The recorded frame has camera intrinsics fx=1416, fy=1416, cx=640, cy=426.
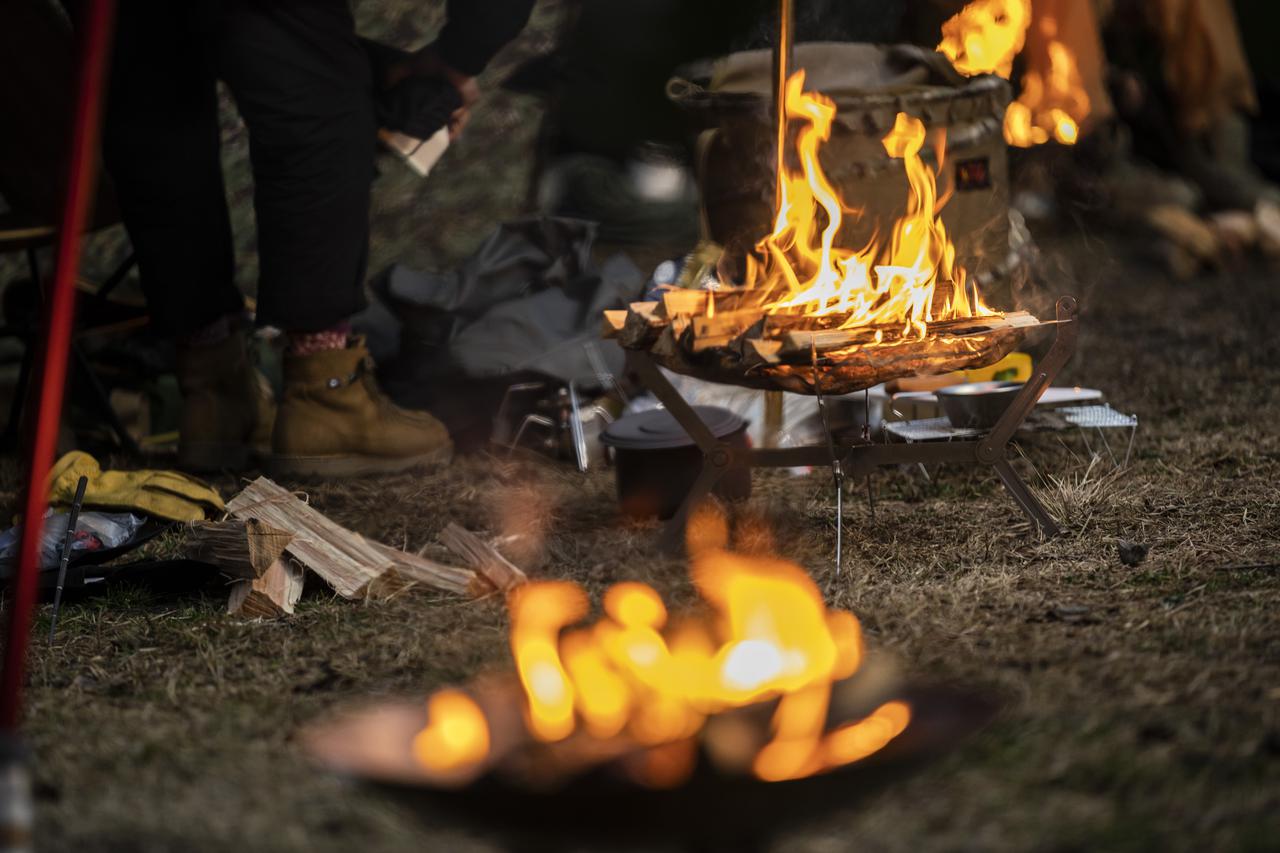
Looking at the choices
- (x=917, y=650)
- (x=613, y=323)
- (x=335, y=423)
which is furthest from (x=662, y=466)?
(x=917, y=650)

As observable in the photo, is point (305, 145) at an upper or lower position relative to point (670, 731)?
upper

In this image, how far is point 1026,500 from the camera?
112 inches

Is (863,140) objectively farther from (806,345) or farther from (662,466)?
(806,345)

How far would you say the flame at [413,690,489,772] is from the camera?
1525mm

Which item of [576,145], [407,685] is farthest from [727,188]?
[576,145]

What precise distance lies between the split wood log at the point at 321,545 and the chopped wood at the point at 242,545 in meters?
0.02

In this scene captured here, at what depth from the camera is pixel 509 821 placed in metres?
1.37

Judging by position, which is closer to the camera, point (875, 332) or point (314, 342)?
point (875, 332)

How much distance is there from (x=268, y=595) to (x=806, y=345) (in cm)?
110

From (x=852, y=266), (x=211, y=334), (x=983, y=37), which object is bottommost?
(x=211, y=334)

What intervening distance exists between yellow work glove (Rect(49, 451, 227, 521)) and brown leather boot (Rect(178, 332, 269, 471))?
59 cm

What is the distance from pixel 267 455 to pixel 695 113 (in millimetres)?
1578

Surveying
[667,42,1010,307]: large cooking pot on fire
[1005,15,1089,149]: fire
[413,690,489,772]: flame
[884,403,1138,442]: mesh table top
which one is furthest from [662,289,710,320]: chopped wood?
[1005,15,1089,149]: fire

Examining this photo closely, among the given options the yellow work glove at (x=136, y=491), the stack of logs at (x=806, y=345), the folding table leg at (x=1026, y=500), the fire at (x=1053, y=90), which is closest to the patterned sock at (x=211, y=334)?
the yellow work glove at (x=136, y=491)
